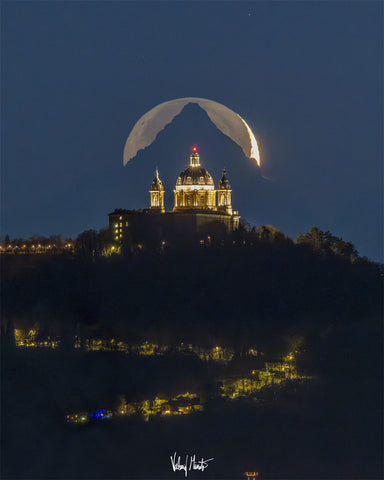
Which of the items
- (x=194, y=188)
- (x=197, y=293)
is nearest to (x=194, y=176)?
(x=194, y=188)

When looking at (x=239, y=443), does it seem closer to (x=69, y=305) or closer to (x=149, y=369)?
(x=149, y=369)

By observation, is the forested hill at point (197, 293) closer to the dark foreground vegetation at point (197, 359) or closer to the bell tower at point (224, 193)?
the dark foreground vegetation at point (197, 359)

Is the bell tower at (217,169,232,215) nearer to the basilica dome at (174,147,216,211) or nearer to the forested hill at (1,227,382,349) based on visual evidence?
the basilica dome at (174,147,216,211)

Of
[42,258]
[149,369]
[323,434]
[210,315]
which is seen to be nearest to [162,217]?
[42,258]
